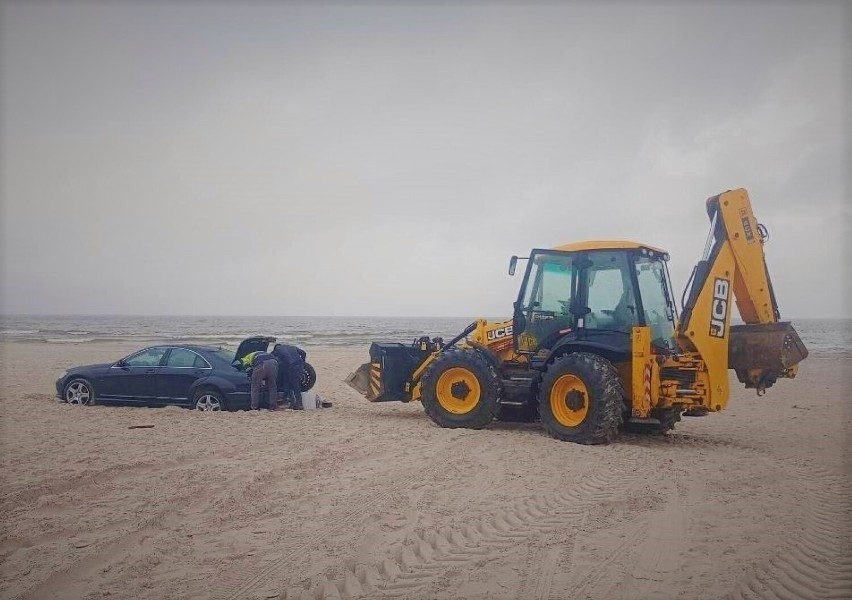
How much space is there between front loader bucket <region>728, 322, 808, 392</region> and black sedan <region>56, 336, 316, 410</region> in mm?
8425

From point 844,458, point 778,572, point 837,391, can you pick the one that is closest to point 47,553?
point 778,572

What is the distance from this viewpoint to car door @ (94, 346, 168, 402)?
11289mm

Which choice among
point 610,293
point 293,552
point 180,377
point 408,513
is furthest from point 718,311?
point 180,377

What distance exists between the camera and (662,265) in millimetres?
9898

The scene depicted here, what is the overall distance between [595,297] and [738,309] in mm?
2073

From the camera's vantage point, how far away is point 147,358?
11.5 metres

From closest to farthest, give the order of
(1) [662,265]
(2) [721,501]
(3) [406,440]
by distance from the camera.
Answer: (2) [721,501]
(3) [406,440]
(1) [662,265]

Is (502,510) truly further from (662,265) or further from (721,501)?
(662,265)

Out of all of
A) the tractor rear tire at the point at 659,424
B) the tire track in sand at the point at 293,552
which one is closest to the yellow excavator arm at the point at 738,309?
the tractor rear tire at the point at 659,424

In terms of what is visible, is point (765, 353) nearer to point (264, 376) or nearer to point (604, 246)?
point (604, 246)

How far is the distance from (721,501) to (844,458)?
12.3ft

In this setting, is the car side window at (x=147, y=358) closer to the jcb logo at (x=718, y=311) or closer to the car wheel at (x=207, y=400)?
the car wheel at (x=207, y=400)

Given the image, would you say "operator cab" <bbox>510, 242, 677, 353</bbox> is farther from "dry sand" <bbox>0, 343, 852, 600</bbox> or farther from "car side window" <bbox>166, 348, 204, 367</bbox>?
"car side window" <bbox>166, 348, 204, 367</bbox>

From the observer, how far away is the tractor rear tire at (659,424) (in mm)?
9344
